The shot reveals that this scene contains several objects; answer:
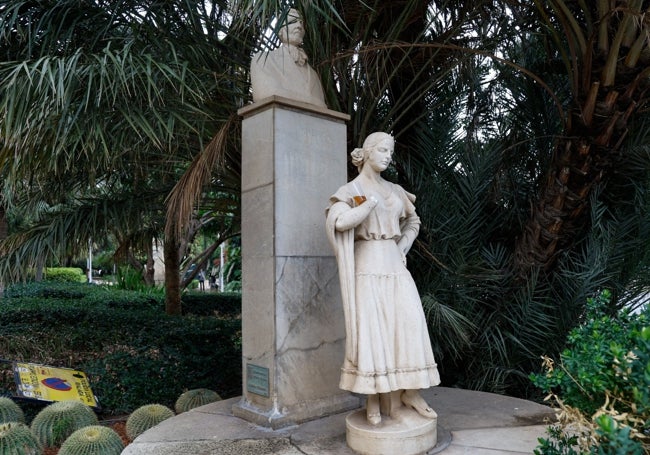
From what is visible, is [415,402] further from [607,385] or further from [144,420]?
[144,420]

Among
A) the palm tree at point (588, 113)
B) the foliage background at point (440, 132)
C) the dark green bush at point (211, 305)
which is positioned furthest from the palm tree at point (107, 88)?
the dark green bush at point (211, 305)

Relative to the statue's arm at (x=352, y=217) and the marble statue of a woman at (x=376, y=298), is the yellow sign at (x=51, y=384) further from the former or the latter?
the statue's arm at (x=352, y=217)

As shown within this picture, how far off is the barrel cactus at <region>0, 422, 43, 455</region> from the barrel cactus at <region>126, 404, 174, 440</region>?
680 mm

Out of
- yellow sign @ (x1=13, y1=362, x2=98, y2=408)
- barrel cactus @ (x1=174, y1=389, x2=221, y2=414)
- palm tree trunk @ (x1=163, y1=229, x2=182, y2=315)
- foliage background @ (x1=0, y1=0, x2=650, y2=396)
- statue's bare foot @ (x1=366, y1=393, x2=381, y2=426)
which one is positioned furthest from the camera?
palm tree trunk @ (x1=163, y1=229, x2=182, y2=315)

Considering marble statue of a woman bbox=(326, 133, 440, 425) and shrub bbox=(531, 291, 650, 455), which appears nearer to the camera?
shrub bbox=(531, 291, 650, 455)

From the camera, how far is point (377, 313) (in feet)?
10.6

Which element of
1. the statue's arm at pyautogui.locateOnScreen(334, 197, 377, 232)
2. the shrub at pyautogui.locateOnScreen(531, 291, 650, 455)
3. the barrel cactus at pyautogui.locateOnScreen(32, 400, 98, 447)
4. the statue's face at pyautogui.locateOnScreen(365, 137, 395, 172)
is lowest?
the barrel cactus at pyautogui.locateOnScreen(32, 400, 98, 447)

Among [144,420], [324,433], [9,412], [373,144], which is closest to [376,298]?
[373,144]

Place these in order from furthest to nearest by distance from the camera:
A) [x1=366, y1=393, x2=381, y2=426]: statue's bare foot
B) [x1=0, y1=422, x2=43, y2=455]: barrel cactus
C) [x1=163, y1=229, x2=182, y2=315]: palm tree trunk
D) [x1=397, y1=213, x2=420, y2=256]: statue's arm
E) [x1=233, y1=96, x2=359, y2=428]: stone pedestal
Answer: [x1=163, y1=229, x2=182, y2=315]: palm tree trunk → [x1=0, y1=422, x2=43, y2=455]: barrel cactus → [x1=233, y1=96, x2=359, y2=428]: stone pedestal → [x1=397, y1=213, x2=420, y2=256]: statue's arm → [x1=366, y1=393, x2=381, y2=426]: statue's bare foot

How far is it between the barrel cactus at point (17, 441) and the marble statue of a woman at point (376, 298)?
2.59 metres

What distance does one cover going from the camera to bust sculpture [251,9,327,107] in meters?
4.07

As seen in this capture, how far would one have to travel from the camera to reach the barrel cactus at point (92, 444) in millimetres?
3852

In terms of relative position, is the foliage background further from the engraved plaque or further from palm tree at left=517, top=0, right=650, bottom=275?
the engraved plaque

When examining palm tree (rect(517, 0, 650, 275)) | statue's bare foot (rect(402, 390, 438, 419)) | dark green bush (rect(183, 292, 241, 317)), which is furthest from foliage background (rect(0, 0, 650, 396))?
dark green bush (rect(183, 292, 241, 317))
